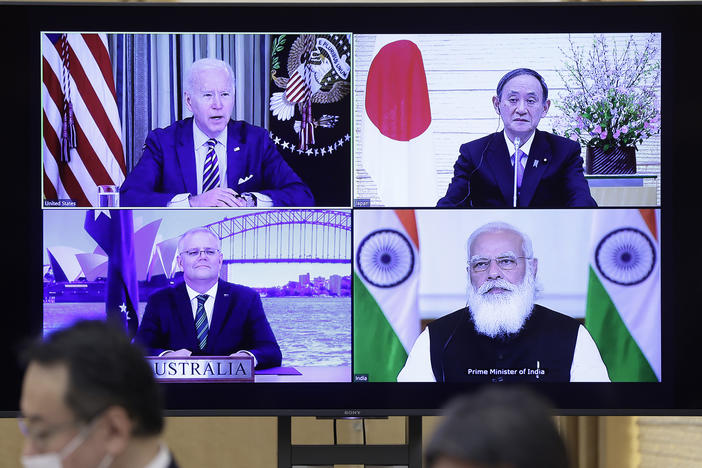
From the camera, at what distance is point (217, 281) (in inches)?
146

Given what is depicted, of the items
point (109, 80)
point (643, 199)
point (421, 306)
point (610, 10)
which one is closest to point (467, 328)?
point (421, 306)

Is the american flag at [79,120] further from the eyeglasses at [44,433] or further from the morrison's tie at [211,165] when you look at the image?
the eyeglasses at [44,433]

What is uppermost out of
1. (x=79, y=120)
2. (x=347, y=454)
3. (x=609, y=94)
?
(x=609, y=94)

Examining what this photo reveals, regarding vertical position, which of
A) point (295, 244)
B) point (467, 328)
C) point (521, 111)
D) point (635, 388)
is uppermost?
point (521, 111)

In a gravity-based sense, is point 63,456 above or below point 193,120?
below

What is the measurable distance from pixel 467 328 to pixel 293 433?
4.58 ft

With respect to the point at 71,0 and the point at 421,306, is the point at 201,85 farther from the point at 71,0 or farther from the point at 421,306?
the point at 421,306

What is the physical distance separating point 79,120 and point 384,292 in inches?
51.8

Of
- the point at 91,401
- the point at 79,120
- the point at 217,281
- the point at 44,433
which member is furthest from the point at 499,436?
the point at 79,120

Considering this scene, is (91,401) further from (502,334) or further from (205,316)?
(502,334)

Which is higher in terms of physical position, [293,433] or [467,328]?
[467,328]

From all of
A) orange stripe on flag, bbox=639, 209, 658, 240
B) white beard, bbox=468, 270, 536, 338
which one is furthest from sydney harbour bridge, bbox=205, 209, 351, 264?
orange stripe on flag, bbox=639, 209, 658, 240

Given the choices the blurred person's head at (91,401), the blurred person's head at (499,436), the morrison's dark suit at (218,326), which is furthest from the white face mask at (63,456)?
the morrison's dark suit at (218,326)

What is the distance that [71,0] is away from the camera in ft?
12.3
